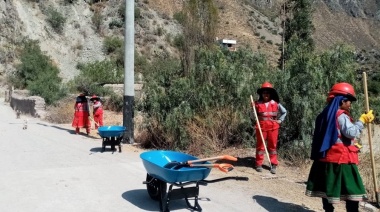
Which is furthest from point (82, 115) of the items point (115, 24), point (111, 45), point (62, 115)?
point (115, 24)

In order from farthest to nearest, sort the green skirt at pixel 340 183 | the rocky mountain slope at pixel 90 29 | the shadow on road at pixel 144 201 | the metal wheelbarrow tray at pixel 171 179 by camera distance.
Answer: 1. the rocky mountain slope at pixel 90 29
2. the shadow on road at pixel 144 201
3. the metal wheelbarrow tray at pixel 171 179
4. the green skirt at pixel 340 183

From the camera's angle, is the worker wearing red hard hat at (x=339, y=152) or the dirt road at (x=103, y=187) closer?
the worker wearing red hard hat at (x=339, y=152)

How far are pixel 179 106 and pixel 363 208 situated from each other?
537 cm

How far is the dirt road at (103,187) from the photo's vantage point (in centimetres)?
643

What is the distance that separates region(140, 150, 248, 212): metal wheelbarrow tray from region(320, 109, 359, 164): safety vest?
1103 mm

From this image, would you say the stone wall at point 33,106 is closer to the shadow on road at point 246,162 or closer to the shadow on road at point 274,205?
the shadow on road at point 246,162

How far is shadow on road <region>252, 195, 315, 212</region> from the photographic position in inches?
254

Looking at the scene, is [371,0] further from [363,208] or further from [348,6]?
[363,208]

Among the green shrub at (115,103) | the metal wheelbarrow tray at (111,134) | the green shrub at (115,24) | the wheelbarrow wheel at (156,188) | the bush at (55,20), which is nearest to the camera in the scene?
the wheelbarrow wheel at (156,188)

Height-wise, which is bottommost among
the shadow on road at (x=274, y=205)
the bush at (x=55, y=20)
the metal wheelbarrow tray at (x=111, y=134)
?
the shadow on road at (x=274, y=205)

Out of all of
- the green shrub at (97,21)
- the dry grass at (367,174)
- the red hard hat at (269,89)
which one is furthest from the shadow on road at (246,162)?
the green shrub at (97,21)

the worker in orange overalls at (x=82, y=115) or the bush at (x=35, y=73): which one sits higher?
the bush at (x=35, y=73)

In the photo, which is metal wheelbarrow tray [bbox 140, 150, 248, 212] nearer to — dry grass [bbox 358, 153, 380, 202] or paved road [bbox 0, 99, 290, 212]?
paved road [bbox 0, 99, 290, 212]

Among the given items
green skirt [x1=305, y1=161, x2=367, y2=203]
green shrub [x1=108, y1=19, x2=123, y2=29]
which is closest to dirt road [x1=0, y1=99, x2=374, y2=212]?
green skirt [x1=305, y1=161, x2=367, y2=203]
